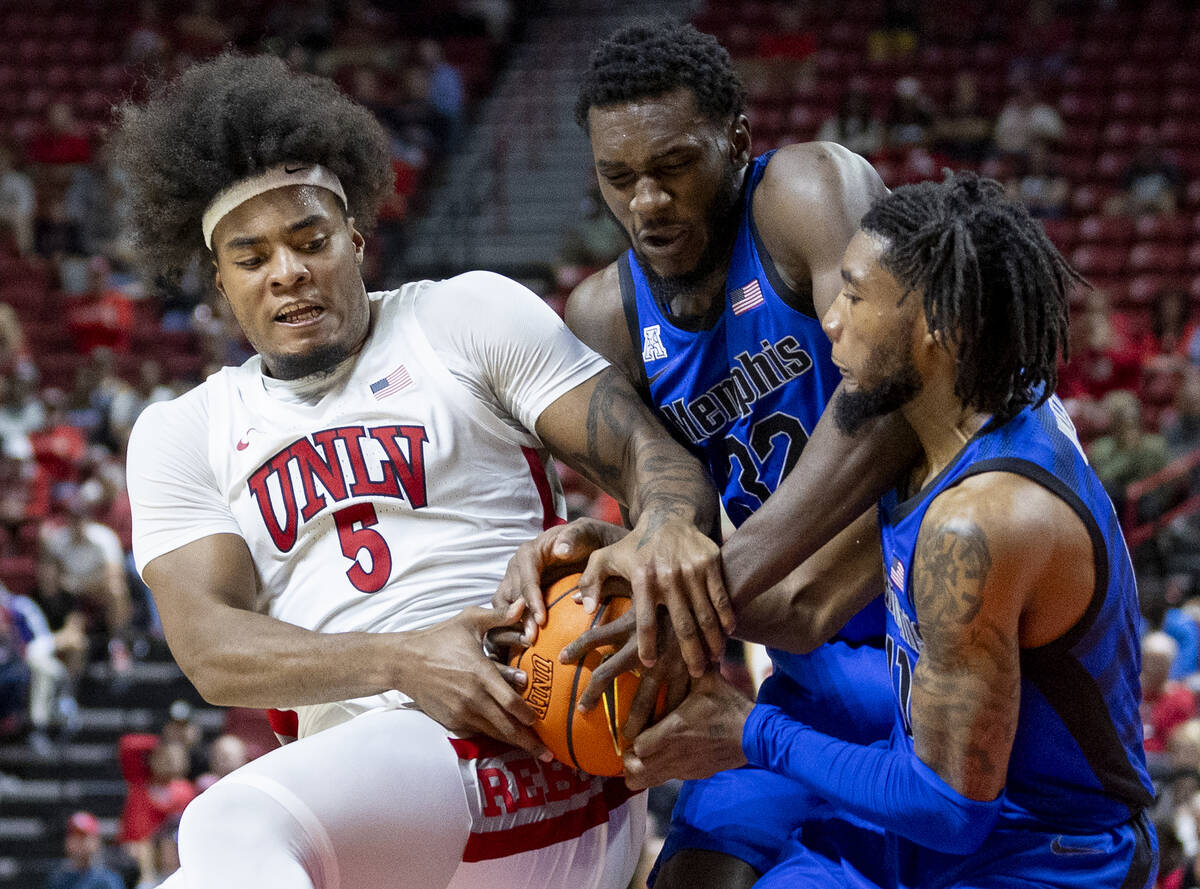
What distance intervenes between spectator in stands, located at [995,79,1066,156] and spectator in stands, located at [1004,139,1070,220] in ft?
0.25

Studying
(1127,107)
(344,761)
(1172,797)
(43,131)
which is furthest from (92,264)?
(344,761)

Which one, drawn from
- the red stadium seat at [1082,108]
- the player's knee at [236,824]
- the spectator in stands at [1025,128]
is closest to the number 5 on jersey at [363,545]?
the player's knee at [236,824]

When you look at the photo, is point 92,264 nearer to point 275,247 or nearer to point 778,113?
point 778,113

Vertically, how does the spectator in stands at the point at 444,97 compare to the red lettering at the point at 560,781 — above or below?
above

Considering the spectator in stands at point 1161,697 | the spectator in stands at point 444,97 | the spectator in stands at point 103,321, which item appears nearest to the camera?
the spectator in stands at point 1161,697

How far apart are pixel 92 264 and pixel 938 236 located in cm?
1188

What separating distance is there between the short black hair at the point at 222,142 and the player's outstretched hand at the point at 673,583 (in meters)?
1.23

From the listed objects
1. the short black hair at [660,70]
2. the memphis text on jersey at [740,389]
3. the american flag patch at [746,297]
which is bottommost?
→ the memphis text on jersey at [740,389]

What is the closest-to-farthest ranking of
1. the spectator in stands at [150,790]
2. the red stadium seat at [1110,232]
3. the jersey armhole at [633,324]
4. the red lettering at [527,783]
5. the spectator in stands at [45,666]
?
the red lettering at [527,783]
the jersey armhole at [633,324]
the spectator in stands at [150,790]
the spectator in stands at [45,666]
the red stadium seat at [1110,232]

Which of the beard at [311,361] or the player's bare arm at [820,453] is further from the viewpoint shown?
the beard at [311,361]

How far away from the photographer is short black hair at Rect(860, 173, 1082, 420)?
7.66 ft

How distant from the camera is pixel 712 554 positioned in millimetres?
2619

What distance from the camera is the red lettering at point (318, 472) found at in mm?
2928

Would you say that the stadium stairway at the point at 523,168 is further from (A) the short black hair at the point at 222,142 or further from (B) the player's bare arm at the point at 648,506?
(B) the player's bare arm at the point at 648,506
